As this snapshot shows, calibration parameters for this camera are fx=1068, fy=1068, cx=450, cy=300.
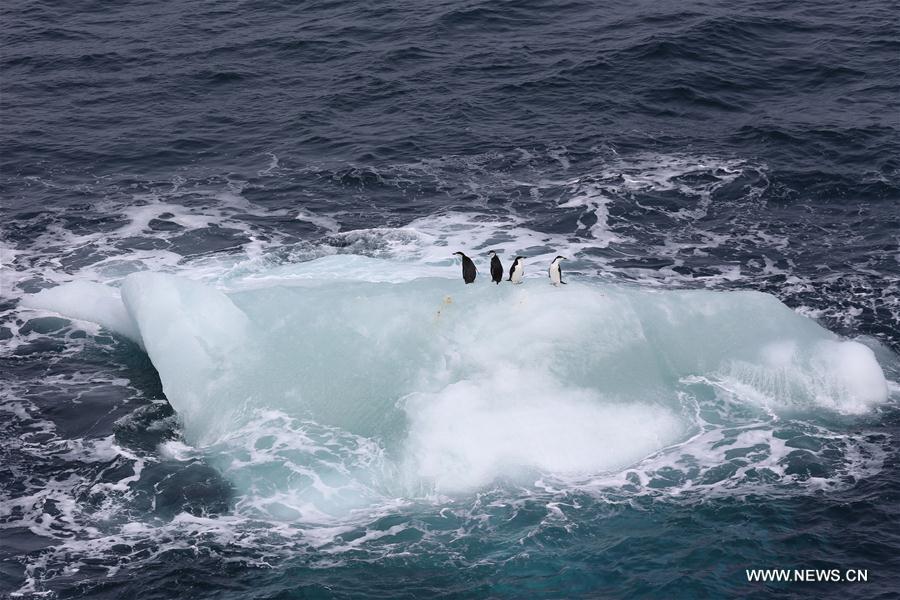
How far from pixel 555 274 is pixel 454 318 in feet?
12.2

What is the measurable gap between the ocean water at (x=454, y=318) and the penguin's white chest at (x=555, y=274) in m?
0.57

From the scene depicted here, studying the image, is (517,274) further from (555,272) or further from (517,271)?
(555,272)

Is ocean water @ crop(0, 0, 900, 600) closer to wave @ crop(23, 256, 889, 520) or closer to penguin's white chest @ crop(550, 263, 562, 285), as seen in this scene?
wave @ crop(23, 256, 889, 520)

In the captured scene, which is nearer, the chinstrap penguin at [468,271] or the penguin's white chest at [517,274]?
the penguin's white chest at [517,274]

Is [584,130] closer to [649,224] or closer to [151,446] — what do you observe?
[649,224]

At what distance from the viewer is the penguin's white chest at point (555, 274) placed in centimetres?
3562

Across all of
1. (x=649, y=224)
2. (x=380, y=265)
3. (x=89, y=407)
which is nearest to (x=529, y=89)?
(x=649, y=224)

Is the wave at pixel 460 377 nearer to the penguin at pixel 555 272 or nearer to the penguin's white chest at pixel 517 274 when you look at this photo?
the penguin at pixel 555 272

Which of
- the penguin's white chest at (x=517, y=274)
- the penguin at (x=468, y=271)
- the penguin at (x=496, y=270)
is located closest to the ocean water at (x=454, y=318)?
the penguin at (x=468, y=271)

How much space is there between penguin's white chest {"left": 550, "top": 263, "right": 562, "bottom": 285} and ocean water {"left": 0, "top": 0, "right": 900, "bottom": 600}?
1.86ft

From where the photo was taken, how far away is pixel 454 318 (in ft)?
117

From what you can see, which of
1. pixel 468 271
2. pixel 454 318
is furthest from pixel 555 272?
pixel 454 318

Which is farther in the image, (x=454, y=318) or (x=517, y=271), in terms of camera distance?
(x=517, y=271)

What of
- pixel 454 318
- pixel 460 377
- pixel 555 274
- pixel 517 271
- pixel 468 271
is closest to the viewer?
pixel 460 377
